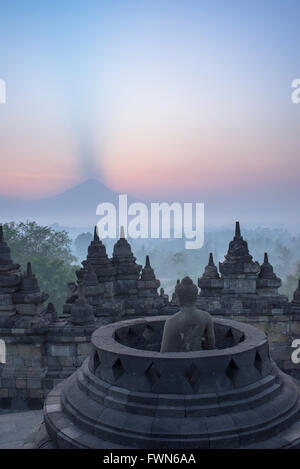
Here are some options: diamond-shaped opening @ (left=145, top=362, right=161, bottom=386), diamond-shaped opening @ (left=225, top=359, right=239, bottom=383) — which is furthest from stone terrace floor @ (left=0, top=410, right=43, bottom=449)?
diamond-shaped opening @ (left=225, top=359, right=239, bottom=383)

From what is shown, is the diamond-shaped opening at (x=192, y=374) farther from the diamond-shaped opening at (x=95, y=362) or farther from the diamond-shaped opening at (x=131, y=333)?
the diamond-shaped opening at (x=131, y=333)

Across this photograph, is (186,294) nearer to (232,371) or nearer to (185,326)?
(185,326)

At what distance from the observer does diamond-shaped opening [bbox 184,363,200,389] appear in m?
5.58

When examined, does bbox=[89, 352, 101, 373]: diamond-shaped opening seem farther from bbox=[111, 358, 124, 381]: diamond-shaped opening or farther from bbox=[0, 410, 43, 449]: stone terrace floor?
bbox=[0, 410, 43, 449]: stone terrace floor

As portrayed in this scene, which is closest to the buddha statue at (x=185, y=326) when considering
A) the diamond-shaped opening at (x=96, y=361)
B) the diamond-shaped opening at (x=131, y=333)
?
the diamond-shaped opening at (x=96, y=361)

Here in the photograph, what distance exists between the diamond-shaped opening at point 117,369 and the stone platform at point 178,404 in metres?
0.01

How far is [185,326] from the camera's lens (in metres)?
6.38

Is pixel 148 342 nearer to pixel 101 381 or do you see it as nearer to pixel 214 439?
pixel 101 381

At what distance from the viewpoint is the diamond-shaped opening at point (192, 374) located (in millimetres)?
5582

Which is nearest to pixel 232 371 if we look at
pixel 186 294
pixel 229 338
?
pixel 186 294

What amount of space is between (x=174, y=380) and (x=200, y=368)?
1.30 ft

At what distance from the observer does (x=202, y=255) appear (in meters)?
185

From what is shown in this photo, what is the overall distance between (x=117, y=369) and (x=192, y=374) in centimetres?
113

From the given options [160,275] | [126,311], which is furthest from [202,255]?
[126,311]
